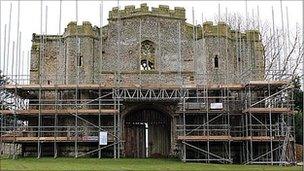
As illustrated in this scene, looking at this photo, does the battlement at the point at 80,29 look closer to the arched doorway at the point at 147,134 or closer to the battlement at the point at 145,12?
the battlement at the point at 145,12

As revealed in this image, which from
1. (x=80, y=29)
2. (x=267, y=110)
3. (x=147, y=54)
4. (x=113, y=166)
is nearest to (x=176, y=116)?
(x=147, y=54)

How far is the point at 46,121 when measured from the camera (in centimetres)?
3195

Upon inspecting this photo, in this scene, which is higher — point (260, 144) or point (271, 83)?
point (271, 83)

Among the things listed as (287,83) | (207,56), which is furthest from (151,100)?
(287,83)

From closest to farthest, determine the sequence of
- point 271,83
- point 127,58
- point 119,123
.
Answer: point 271,83
point 119,123
point 127,58

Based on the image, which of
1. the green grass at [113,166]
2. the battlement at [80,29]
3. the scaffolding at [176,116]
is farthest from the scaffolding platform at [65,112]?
the battlement at [80,29]

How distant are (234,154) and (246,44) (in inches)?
283

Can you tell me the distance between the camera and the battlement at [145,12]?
3388 cm

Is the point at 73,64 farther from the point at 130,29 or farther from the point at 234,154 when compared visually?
the point at 234,154

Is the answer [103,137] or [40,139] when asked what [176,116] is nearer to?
[103,137]

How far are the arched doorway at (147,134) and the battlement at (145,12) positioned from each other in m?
5.89

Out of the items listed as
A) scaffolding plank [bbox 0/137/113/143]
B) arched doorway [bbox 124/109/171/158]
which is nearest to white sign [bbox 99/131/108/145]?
scaffolding plank [bbox 0/137/113/143]

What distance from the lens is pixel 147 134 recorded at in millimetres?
34438

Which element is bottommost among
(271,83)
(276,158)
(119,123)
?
(276,158)
